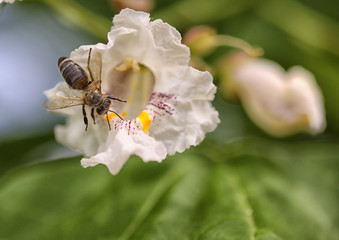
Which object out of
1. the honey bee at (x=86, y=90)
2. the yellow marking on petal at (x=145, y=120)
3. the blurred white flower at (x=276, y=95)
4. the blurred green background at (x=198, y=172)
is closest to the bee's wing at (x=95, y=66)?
the honey bee at (x=86, y=90)

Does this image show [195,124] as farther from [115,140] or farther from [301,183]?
[301,183]

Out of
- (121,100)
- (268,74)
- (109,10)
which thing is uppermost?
(121,100)

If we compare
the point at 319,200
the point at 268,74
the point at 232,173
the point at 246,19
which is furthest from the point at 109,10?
the point at 319,200

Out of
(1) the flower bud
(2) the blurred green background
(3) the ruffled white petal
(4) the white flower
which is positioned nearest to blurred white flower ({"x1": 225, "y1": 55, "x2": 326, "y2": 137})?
(2) the blurred green background

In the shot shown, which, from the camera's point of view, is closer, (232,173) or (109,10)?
(232,173)

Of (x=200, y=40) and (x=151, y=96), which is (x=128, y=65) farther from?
(x=200, y=40)

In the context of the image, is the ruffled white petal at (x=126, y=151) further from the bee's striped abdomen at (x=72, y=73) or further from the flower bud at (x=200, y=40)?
the flower bud at (x=200, y=40)

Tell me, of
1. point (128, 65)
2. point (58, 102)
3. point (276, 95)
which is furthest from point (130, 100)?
point (276, 95)
